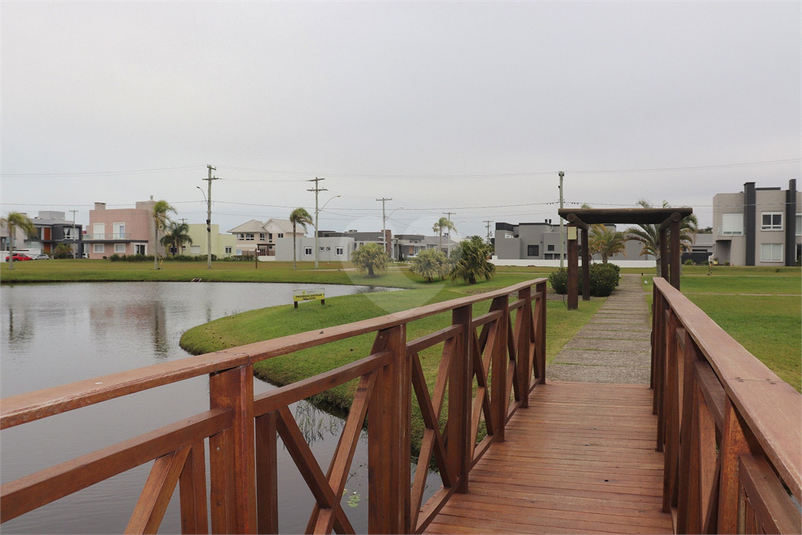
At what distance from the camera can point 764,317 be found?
13.6 meters

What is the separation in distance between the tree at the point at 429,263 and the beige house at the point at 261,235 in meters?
62.8

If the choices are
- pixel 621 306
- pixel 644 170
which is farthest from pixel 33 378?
pixel 644 170

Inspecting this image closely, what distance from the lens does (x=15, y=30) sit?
742 centimetres

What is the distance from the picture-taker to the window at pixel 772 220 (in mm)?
42750

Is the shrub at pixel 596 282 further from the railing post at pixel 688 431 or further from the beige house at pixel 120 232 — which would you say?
the beige house at pixel 120 232

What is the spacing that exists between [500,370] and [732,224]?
155 feet

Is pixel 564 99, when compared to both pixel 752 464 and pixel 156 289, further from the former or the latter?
pixel 156 289

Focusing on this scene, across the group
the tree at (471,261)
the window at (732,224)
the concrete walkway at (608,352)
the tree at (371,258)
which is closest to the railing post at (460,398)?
the concrete walkway at (608,352)

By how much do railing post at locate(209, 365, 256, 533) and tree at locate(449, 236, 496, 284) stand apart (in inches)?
A: 994

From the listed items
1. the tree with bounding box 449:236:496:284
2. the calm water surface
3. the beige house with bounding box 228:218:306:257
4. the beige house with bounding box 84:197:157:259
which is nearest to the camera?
the calm water surface

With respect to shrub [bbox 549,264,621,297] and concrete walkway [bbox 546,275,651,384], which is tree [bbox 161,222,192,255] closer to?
shrub [bbox 549,264,621,297]

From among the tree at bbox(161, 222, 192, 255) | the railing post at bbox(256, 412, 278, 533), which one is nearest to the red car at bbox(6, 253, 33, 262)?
the tree at bbox(161, 222, 192, 255)

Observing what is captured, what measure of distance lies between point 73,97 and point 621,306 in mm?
16523

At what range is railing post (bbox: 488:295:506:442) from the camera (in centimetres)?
Answer: 417
